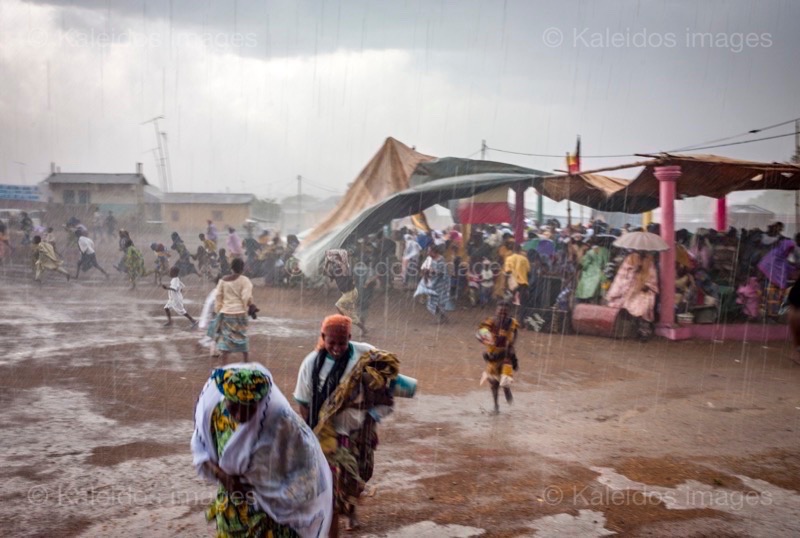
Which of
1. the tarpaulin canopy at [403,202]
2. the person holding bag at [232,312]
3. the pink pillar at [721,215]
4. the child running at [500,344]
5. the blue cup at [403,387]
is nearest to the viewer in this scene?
the blue cup at [403,387]

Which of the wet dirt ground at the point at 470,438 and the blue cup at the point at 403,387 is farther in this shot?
the wet dirt ground at the point at 470,438

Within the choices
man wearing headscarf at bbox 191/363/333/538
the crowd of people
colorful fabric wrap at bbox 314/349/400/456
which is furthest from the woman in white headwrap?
man wearing headscarf at bbox 191/363/333/538

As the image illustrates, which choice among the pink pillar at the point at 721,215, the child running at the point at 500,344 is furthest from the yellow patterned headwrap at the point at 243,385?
the pink pillar at the point at 721,215

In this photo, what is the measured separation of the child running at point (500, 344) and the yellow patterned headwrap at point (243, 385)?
15.1ft

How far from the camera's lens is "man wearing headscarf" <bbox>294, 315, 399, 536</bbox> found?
3.66 m

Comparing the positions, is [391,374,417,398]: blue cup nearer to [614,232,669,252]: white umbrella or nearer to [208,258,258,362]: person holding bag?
[208,258,258,362]: person holding bag

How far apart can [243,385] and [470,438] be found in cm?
408

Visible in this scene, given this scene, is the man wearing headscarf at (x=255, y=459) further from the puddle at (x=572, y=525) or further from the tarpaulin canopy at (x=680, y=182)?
the tarpaulin canopy at (x=680, y=182)

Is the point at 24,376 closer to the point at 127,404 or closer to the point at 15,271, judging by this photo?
the point at 127,404

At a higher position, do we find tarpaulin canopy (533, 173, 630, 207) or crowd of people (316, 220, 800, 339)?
tarpaulin canopy (533, 173, 630, 207)

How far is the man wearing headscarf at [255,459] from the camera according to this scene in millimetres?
2678

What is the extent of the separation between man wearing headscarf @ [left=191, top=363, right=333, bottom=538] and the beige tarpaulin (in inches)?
532

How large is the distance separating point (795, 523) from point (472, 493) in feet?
7.12

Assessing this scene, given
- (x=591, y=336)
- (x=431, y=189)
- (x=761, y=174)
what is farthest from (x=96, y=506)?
(x=761, y=174)
